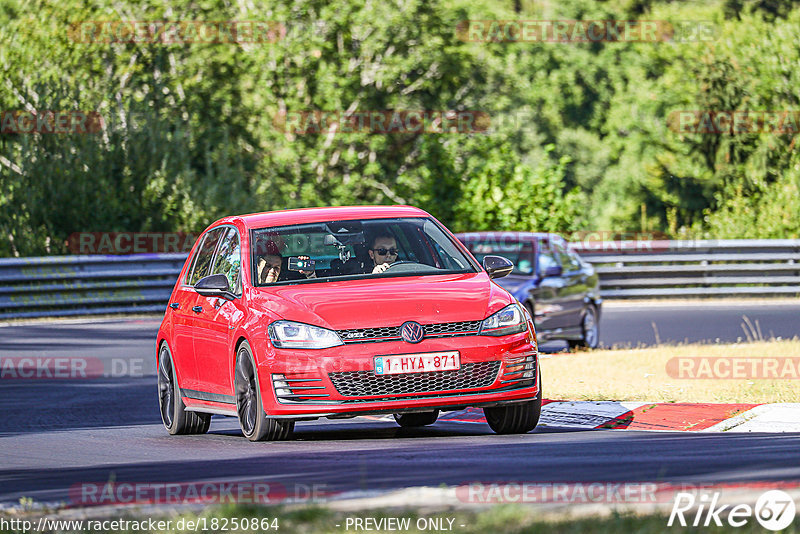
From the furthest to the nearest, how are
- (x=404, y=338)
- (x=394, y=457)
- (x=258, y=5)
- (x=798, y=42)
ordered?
(x=798, y=42) → (x=258, y=5) → (x=404, y=338) → (x=394, y=457)

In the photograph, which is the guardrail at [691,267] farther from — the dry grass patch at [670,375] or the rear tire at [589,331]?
the dry grass patch at [670,375]

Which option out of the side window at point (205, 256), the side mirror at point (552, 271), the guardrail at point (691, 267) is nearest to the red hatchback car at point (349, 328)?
the side window at point (205, 256)

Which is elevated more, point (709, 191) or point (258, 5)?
point (258, 5)

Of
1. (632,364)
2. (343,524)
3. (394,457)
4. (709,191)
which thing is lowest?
(709,191)

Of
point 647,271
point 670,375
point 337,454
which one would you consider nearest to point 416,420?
point 337,454

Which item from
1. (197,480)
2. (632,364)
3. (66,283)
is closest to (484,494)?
(197,480)

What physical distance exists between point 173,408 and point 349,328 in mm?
2814

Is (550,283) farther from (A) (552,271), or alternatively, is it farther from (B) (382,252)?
(B) (382,252)

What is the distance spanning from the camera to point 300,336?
9836 millimetres

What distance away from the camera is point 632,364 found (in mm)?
15719

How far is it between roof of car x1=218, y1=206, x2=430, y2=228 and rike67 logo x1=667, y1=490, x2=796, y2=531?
5.15 metres

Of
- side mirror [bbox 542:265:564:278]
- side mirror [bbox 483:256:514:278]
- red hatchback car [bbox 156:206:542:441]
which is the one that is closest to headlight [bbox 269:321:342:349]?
red hatchback car [bbox 156:206:542:441]

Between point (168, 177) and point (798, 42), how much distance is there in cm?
2452

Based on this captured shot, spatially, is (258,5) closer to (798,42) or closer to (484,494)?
(798,42)
